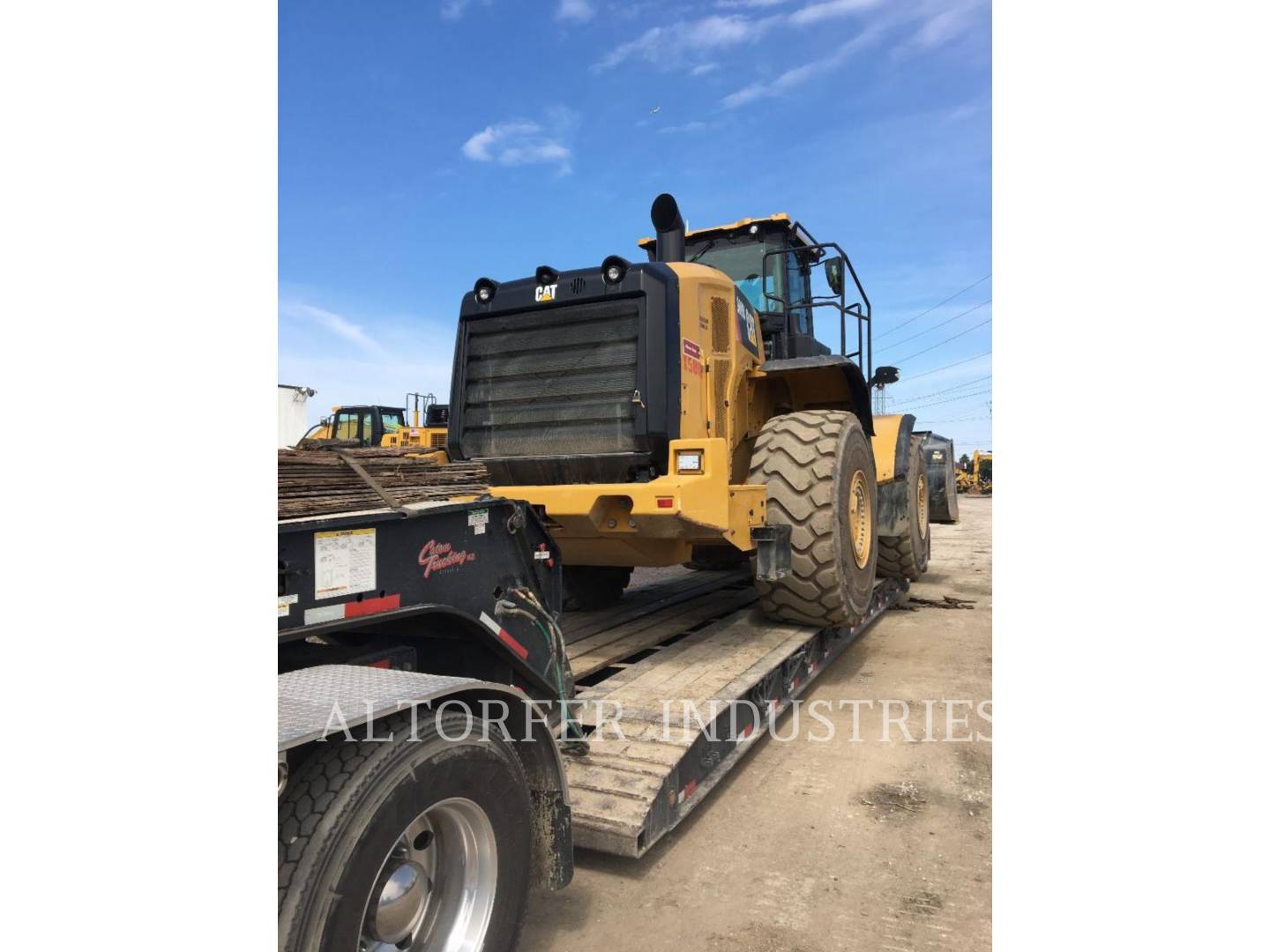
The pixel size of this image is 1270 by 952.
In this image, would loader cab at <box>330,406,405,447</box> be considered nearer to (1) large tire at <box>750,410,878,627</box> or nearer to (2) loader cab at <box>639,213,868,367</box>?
(2) loader cab at <box>639,213,868,367</box>

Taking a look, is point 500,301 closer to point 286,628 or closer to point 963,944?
point 286,628

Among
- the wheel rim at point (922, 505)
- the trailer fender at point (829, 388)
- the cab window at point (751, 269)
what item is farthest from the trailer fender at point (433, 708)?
the wheel rim at point (922, 505)

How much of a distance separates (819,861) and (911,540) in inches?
212

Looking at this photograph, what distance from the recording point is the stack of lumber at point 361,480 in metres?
2.10

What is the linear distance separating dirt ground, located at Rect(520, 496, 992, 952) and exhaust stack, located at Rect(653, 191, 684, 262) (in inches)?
131

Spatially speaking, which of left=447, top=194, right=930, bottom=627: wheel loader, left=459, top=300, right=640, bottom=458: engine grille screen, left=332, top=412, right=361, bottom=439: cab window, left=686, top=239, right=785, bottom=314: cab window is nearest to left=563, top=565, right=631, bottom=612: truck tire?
left=447, top=194, right=930, bottom=627: wheel loader

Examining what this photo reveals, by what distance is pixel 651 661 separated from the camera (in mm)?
4406

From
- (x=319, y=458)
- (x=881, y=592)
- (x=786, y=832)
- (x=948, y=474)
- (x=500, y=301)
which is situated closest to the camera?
(x=319, y=458)

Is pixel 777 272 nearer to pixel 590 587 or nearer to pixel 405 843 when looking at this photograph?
pixel 590 587

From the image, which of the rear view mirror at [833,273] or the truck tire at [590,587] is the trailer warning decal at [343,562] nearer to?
the truck tire at [590,587]

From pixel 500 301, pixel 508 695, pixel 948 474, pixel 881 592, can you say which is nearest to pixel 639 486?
pixel 500 301

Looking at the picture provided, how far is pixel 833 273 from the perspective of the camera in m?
6.16

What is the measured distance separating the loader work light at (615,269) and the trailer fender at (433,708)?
10.0 ft

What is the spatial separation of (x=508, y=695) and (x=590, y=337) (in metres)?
2.97
